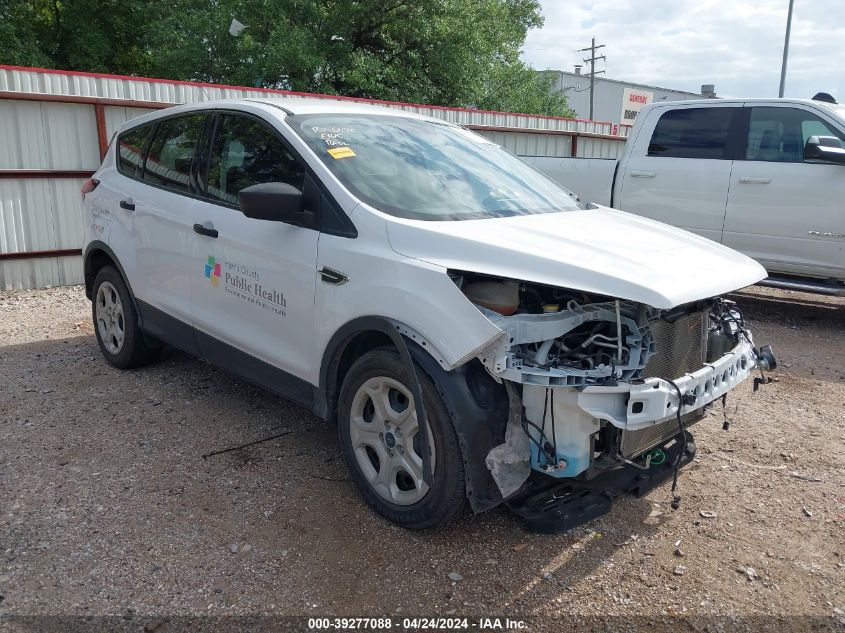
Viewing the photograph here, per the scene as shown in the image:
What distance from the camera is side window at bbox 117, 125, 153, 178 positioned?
509 cm

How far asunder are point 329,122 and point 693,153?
5.09 m

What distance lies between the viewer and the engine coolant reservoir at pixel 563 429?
2848 millimetres

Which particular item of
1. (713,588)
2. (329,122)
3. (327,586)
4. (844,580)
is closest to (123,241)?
(329,122)

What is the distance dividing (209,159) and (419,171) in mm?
1462

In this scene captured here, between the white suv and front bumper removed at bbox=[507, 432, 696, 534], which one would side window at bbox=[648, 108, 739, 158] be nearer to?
the white suv

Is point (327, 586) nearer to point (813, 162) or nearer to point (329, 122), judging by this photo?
point (329, 122)

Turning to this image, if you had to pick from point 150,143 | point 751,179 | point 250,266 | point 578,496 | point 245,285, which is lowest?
point 578,496

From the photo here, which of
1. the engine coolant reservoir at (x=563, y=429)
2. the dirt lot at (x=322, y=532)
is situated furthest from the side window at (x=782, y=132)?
the engine coolant reservoir at (x=563, y=429)

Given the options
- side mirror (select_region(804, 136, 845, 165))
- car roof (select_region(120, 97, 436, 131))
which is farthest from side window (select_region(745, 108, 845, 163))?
car roof (select_region(120, 97, 436, 131))

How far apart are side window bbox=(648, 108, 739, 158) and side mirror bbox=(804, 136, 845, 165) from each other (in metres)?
0.89

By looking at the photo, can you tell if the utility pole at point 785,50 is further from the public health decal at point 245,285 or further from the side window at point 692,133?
the public health decal at point 245,285

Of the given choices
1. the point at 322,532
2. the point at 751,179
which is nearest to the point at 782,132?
the point at 751,179

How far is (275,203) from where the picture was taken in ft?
11.0

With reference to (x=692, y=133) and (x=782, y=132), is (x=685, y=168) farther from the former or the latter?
(x=782, y=132)
